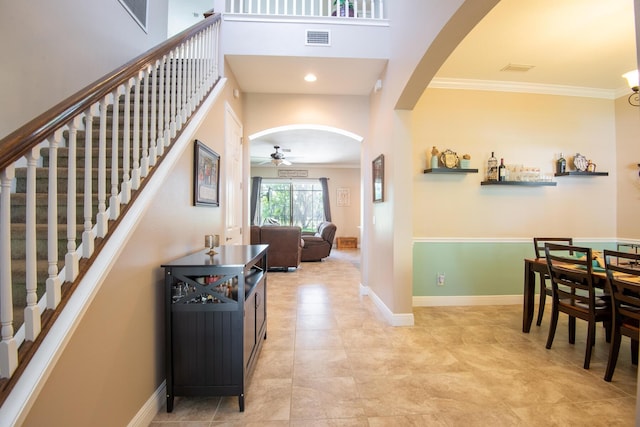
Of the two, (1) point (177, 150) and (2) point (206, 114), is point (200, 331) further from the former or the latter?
(2) point (206, 114)

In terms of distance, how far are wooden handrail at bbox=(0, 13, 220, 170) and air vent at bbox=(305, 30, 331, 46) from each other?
192 cm

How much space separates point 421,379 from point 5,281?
7.39ft

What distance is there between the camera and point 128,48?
10.2ft

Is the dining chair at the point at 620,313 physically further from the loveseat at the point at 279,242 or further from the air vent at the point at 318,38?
the loveseat at the point at 279,242

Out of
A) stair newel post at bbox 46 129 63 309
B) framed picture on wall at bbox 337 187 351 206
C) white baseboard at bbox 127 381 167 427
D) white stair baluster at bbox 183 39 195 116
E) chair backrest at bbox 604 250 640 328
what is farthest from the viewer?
framed picture on wall at bbox 337 187 351 206

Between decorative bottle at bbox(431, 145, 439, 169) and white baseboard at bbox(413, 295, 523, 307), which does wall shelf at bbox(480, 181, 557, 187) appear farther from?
white baseboard at bbox(413, 295, 523, 307)

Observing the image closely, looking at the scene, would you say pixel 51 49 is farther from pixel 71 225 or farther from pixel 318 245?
pixel 318 245

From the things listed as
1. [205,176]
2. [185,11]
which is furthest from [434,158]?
[185,11]

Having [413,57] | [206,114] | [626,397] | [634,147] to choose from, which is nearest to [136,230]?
[206,114]

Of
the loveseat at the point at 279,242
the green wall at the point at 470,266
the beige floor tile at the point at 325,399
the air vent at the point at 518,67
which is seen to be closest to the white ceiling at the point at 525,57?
the air vent at the point at 518,67

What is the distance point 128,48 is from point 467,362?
15.0 feet

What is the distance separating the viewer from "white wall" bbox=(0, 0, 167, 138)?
181 cm

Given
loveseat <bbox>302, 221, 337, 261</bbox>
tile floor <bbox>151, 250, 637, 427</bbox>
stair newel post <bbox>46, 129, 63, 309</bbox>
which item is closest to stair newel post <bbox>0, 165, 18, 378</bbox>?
stair newel post <bbox>46, 129, 63, 309</bbox>

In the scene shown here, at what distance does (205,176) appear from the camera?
2.47 meters
